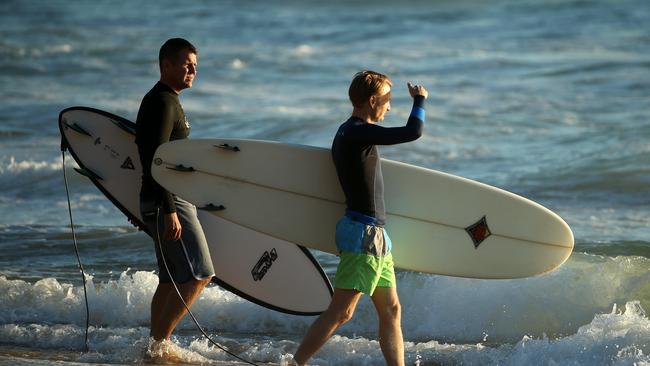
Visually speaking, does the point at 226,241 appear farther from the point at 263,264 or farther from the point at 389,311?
the point at 389,311

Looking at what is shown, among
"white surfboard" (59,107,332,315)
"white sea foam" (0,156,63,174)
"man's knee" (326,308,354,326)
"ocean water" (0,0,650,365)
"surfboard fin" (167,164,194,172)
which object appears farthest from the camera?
"white sea foam" (0,156,63,174)

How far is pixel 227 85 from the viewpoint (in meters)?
18.1

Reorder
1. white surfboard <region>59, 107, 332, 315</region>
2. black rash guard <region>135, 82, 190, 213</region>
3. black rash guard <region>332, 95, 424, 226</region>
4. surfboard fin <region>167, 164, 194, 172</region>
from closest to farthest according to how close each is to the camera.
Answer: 1. black rash guard <region>332, 95, 424, 226</region>
2. black rash guard <region>135, 82, 190, 213</region>
3. surfboard fin <region>167, 164, 194, 172</region>
4. white surfboard <region>59, 107, 332, 315</region>

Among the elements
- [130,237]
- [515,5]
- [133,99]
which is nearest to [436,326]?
[130,237]

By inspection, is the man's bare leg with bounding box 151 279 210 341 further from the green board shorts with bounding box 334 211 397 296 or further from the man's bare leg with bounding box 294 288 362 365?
the green board shorts with bounding box 334 211 397 296

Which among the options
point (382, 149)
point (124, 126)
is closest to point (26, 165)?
point (382, 149)

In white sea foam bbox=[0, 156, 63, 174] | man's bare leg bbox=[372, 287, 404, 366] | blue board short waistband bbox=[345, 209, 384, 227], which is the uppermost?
blue board short waistband bbox=[345, 209, 384, 227]

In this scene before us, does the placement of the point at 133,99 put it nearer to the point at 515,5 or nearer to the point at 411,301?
the point at 411,301

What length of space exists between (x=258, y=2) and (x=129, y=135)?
1079 inches

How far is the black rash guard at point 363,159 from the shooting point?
427 cm

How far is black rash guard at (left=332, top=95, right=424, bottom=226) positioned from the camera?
4.27 metres

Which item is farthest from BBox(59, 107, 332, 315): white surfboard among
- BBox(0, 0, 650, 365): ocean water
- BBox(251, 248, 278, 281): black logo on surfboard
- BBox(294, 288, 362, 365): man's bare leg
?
BBox(294, 288, 362, 365): man's bare leg

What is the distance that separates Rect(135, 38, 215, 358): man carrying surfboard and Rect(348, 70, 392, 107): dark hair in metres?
0.85

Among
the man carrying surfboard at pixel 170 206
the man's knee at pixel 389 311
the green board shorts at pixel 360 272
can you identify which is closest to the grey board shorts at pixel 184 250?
the man carrying surfboard at pixel 170 206
